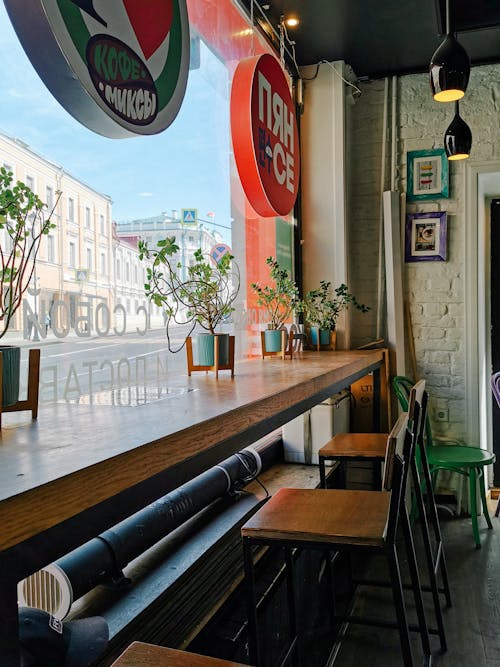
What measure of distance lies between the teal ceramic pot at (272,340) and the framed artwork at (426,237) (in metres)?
1.59

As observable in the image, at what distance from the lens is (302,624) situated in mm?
2139

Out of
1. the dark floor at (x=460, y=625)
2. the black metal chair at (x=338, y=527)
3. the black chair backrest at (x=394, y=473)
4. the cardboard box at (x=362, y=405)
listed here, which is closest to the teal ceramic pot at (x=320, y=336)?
the cardboard box at (x=362, y=405)

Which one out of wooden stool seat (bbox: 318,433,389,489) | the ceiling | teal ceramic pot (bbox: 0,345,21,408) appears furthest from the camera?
the ceiling

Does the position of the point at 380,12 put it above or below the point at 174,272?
above

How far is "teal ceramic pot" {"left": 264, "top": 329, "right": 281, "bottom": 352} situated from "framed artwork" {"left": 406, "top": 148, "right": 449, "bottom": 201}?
1.78m

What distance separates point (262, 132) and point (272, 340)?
3.30 ft

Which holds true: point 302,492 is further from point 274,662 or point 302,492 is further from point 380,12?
point 380,12

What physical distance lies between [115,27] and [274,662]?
1961 millimetres

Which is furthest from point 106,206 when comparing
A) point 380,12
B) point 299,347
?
point 380,12

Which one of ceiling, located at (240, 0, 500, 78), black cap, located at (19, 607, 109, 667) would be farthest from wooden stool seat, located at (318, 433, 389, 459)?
ceiling, located at (240, 0, 500, 78)

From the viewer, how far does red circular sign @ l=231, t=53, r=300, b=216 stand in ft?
8.72

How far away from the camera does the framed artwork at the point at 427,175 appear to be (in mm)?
4086

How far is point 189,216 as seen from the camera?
8.18 feet

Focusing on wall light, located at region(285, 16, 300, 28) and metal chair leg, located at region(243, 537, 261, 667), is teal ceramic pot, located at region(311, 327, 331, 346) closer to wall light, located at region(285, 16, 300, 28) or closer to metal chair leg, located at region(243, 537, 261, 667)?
wall light, located at region(285, 16, 300, 28)
